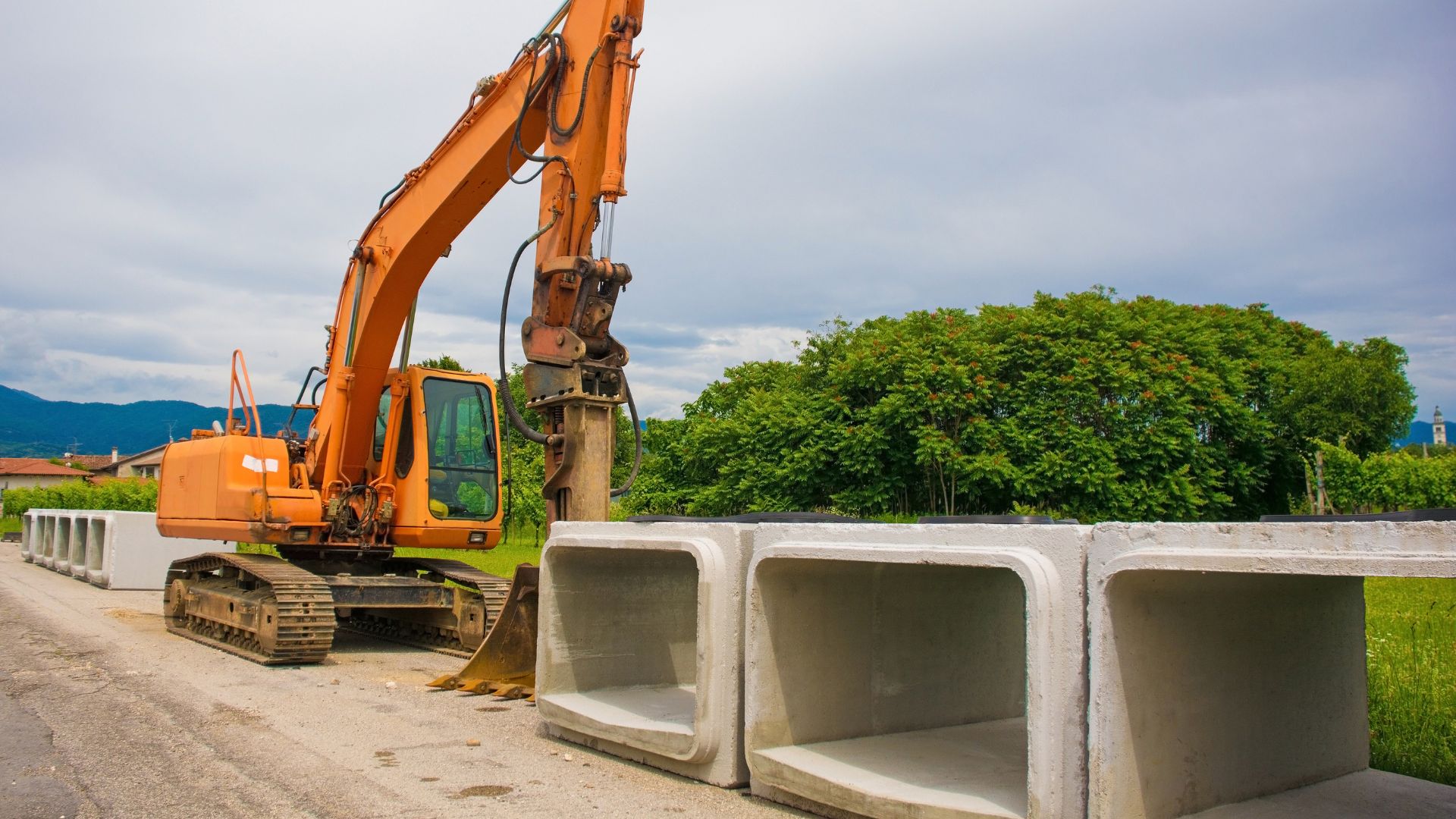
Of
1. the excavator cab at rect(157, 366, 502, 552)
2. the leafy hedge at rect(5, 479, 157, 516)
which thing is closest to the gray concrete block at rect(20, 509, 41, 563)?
the leafy hedge at rect(5, 479, 157, 516)

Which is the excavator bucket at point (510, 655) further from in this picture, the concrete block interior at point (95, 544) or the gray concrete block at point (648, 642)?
the concrete block interior at point (95, 544)

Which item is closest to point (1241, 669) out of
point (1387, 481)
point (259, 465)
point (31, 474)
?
point (259, 465)

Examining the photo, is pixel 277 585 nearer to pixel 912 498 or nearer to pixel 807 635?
pixel 807 635

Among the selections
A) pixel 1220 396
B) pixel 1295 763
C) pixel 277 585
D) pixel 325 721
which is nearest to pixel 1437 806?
pixel 1295 763

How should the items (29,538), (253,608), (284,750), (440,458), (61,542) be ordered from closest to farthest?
(284,750), (253,608), (440,458), (61,542), (29,538)

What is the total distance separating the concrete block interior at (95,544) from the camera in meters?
18.3

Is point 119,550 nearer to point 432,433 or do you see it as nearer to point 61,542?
point 61,542

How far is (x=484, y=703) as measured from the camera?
7324 mm

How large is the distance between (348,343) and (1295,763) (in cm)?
905

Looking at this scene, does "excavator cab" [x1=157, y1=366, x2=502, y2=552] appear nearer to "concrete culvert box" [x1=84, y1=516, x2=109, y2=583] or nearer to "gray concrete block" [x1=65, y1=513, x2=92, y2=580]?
"concrete culvert box" [x1=84, y1=516, x2=109, y2=583]

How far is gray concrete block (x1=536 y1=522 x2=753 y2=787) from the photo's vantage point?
5.09 meters

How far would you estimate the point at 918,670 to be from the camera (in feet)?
18.9

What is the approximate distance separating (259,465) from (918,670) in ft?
24.5

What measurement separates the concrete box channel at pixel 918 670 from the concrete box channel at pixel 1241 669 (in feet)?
0.49
